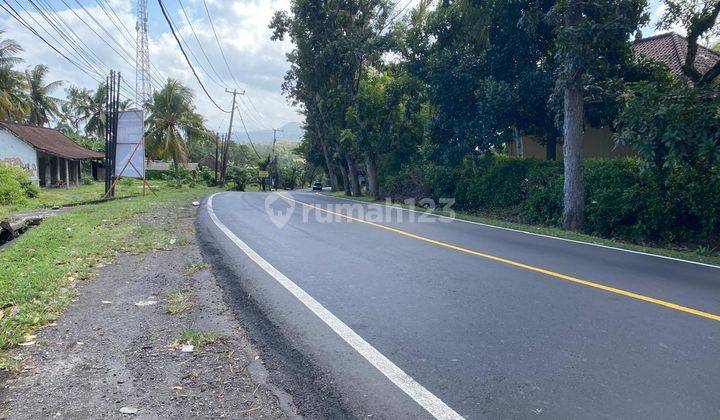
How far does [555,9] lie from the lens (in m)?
13.2

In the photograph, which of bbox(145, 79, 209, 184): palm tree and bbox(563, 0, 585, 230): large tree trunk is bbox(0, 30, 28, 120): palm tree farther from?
bbox(563, 0, 585, 230): large tree trunk

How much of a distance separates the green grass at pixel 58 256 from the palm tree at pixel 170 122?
2762cm

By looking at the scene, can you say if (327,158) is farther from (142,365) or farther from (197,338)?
(142,365)

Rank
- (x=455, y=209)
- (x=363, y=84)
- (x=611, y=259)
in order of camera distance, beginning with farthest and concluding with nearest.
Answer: (x=363, y=84), (x=455, y=209), (x=611, y=259)

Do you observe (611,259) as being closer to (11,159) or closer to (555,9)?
(555,9)

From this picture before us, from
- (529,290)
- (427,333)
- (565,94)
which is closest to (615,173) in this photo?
(565,94)

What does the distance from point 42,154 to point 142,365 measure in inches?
1365

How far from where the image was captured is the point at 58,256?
8.16m

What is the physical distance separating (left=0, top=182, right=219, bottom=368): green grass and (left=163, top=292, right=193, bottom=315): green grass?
1138 mm

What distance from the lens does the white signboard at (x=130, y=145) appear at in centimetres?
2312

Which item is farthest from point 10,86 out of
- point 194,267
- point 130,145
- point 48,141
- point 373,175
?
point 194,267

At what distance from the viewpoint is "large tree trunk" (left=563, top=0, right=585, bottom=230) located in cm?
1305

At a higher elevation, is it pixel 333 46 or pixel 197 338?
pixel 333 46

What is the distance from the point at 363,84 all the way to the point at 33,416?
26.3 metres
